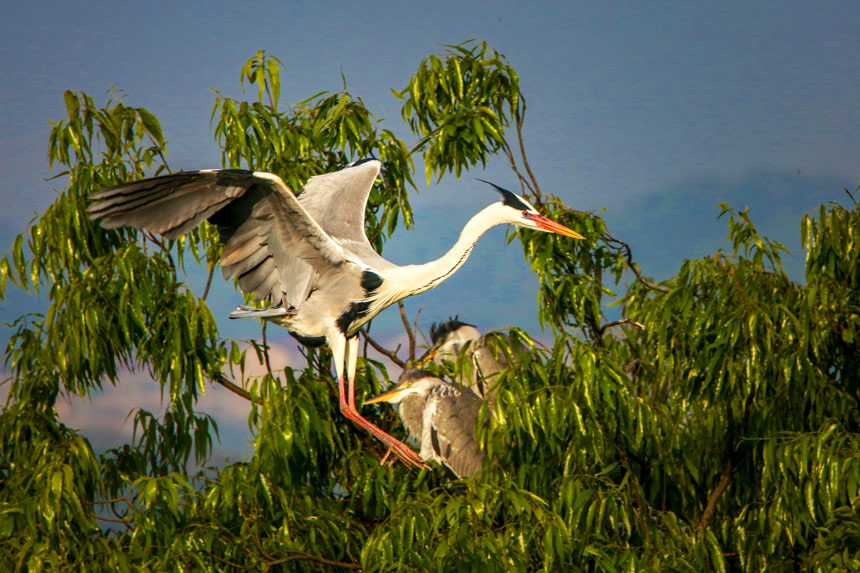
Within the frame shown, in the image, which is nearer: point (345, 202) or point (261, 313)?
point (261, 313)

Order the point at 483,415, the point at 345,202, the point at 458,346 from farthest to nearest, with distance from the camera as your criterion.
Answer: the point at 458,346
the point at 345,202
the point at 483,415

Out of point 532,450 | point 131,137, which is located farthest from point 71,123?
point 532,450

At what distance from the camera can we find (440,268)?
15.8 ft

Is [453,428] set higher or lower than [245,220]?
lower

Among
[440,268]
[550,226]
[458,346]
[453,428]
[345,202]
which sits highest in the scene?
[345,202]

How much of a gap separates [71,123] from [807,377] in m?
4.19

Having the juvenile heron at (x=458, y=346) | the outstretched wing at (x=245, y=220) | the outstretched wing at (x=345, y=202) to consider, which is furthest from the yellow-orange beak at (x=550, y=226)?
the juvenile heron at (x=458, y=346)

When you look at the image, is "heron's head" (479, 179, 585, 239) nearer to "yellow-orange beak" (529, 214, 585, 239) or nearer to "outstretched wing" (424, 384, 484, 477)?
"yellow-orange beak" (529, 214, 585, 239)

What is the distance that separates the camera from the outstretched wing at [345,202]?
521cm

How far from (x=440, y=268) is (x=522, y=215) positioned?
475 millimetres

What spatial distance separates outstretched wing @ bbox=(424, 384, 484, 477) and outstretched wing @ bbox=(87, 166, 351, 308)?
136 centimetres

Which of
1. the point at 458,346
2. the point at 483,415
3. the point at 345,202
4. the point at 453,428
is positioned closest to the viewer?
the point at 483,415

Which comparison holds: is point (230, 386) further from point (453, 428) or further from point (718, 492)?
point (718, 492)

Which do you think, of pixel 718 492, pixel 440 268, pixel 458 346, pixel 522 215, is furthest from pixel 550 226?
pixel 458 346
